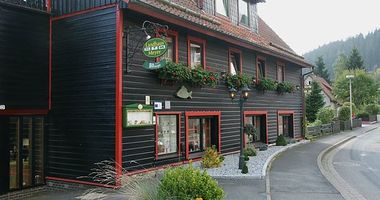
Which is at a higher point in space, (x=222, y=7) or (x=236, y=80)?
(x=222, y=7)

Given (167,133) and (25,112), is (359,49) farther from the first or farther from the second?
(25,112)

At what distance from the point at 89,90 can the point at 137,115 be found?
1.69 meters

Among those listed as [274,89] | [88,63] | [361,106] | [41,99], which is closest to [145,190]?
[88,63]

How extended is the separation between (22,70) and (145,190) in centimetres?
695

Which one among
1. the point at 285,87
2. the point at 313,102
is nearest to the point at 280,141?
the point at 285,87

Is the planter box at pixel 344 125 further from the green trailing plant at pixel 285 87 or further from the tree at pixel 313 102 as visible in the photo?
the green trailing plant at pixel 285 87

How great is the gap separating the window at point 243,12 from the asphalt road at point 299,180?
287 inches

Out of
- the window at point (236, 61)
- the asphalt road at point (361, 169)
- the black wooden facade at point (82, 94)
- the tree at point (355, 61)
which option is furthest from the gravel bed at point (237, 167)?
the tree at point (355, 61)

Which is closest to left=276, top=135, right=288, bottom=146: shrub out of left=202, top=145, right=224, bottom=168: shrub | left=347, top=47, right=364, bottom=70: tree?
left=202, top=145, right=224, bottom=168: shrub

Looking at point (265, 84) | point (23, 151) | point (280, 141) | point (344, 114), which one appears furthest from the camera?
point (344, 114)

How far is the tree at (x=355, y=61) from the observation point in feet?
260

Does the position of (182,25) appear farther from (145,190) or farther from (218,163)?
(145,190)

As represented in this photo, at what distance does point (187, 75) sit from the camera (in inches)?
513

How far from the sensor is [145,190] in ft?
22.1
